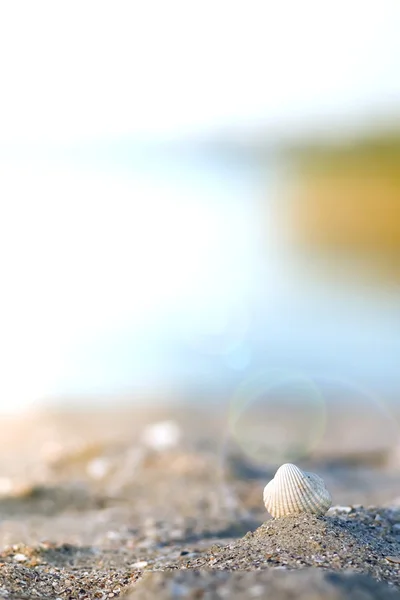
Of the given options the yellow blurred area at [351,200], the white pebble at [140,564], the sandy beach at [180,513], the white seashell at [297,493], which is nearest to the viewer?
the sandy beach at [180,513]

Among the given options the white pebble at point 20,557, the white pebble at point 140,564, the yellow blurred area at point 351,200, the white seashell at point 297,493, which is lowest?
the white pebble at point 140,564

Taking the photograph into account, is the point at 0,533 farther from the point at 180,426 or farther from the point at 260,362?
the point at 260,362

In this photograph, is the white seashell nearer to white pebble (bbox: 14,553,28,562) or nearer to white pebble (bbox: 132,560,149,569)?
white pebble (bbox: 132,560,149,569)

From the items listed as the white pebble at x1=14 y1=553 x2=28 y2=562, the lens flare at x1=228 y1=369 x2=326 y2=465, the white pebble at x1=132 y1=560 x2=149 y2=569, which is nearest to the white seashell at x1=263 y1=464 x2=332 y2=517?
the white pebble at x1=132 y1=560 x2=149 y2=569

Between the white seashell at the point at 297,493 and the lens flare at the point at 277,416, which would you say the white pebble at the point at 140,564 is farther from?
the lens flare at the point at 277,416

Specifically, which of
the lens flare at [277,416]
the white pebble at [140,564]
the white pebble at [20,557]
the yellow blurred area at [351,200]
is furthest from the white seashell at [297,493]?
the yellow blurred area at [351,200]

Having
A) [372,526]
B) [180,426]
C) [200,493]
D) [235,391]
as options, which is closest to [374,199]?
[235,391]
